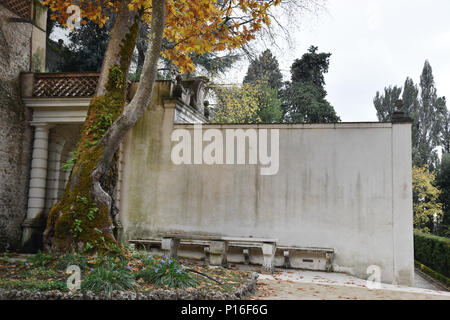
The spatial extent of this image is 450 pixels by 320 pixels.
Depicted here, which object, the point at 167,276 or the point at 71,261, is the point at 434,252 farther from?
the point at 71,261

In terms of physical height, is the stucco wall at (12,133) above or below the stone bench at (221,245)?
above

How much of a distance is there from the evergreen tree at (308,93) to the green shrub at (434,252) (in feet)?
43.2

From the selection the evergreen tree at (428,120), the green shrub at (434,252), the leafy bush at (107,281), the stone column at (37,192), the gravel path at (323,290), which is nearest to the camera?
the leafy bush at (107,281)

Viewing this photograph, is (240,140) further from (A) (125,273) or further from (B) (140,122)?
(A) (125,273)

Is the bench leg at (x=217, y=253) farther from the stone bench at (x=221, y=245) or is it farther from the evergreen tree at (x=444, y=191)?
the evergreen tree at (x=444, y=191)

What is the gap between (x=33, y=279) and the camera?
5703 millimetres

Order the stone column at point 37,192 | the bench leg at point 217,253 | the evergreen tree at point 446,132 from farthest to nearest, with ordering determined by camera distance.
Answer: the evergreen tree at point 446,132, the stone column at point 37,192, the bench leg at point 217,253

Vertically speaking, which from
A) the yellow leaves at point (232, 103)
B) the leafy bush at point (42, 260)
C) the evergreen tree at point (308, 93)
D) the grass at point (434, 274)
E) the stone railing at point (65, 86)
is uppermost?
the evergreen tree at point (308, 93)

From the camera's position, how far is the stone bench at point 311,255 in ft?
30.4

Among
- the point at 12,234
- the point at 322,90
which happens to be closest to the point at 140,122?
the point at 12,234

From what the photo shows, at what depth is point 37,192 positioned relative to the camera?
1080 centimetres

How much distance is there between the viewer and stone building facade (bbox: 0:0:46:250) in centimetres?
1015

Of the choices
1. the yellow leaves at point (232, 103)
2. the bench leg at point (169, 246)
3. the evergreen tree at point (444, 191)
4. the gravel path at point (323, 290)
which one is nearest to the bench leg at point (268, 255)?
the gravel path at point (323, 290)

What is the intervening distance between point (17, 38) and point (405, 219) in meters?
10.6
